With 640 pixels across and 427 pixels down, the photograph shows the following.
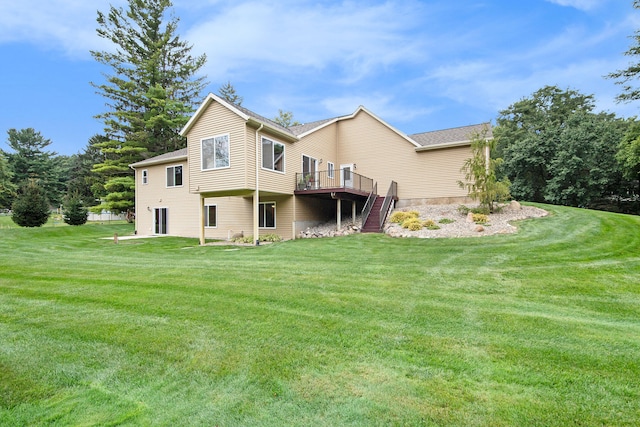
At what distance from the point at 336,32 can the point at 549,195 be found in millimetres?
21569

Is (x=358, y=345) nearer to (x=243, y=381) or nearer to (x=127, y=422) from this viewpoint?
(x=243, y=381)

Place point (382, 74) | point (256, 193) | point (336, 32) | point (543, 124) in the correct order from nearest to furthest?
point (256, 193) < point (336, 32) < point (382, 74) < point (543, 124)

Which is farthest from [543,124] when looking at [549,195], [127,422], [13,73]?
[13,73]

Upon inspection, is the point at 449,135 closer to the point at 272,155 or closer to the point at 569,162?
the point at 272,155

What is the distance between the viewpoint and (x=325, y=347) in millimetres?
3273

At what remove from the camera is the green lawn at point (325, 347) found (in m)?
2.29

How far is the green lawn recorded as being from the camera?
7.53 ft

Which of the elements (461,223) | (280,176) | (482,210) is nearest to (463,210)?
(482,210)

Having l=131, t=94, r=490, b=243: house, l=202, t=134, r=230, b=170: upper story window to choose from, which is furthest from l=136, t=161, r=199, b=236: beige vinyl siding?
l=202, t=134, r=230, b=170: upper story window

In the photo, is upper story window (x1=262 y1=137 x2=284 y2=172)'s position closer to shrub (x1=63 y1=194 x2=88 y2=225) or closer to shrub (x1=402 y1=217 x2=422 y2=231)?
shrub (x1=402 y1=217 x2=422 y2=231)

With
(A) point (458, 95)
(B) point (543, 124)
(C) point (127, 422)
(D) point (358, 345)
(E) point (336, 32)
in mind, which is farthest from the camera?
(B) point (543, 124)

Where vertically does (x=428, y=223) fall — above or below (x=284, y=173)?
below

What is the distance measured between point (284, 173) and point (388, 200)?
545cm

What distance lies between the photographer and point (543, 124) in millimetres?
31984
